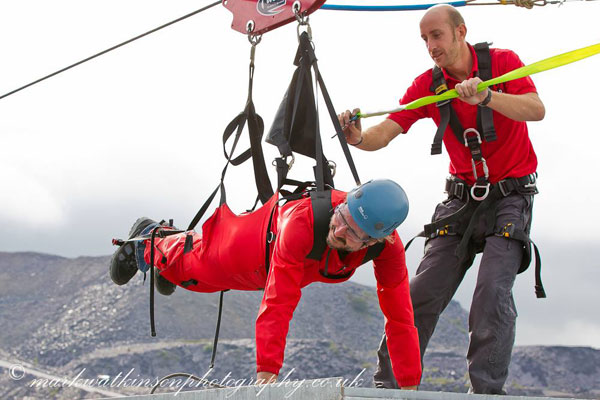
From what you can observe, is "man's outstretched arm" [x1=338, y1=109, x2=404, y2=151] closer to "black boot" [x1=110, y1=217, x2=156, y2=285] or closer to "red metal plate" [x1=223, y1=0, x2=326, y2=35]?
"red metal plate" [x1=223, y1=0, x2=326, y2=35]

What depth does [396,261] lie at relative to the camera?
4.43m

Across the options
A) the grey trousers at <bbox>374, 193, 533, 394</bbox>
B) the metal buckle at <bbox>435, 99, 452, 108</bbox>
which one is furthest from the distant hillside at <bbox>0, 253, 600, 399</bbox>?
the metal buckle at <bbox>435, 99, 452, 108</bbox>

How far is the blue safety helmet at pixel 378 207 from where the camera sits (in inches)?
157

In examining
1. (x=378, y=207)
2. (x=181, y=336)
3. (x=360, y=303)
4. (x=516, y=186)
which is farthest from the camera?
(x=360, y=303)

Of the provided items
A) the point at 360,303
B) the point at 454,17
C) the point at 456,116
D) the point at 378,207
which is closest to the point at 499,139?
the point at 456,116

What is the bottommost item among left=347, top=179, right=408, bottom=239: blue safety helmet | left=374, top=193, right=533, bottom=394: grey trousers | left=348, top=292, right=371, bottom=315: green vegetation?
left=348, top=292, right=371, bottom=315: green vegetation

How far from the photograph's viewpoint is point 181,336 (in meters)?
48.1

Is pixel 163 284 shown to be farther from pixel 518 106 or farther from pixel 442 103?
pixel 518 106

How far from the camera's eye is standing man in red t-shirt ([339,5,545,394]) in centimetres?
461

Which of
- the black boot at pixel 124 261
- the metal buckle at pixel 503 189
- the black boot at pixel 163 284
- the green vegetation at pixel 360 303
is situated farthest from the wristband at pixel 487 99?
the green vegetation at pixel 360 303

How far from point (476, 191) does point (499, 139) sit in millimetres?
319

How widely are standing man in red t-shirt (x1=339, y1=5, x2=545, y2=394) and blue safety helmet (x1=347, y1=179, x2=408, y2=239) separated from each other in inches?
28.8

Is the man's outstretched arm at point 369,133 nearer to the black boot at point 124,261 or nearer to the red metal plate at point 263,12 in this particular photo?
the red metal plate at point 263,12

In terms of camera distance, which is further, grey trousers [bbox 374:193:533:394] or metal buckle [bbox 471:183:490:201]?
metal buckle [bbox 471:183:490:201]
